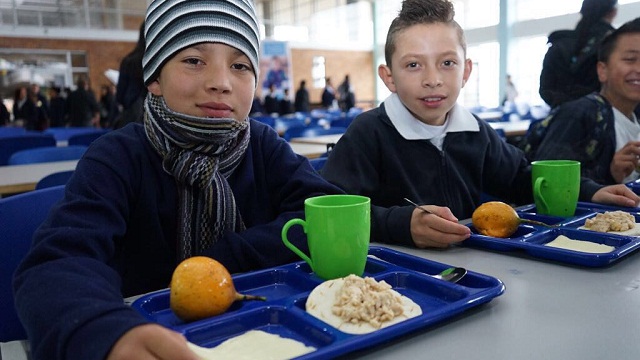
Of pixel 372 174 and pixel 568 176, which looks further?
pixel 372 174

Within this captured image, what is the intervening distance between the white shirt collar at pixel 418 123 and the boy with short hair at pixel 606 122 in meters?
0.57

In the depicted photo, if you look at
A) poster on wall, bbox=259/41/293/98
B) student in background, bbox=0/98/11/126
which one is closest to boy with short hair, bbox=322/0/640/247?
student in background, bbox=0/98/11/126

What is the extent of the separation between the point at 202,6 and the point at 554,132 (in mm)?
1572

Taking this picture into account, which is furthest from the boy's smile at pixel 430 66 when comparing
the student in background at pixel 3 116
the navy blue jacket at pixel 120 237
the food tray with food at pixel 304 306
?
the student in background at pixel 3 116

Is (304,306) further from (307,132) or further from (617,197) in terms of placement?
(307,132)

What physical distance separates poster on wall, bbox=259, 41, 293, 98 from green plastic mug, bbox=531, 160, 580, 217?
14.6m

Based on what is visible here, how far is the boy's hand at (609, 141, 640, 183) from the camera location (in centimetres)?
184

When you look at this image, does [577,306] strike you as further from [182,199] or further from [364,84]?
[364,84]

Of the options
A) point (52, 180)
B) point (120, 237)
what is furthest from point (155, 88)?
point (52, 180)

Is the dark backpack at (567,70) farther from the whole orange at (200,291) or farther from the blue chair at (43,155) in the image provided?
the blue chair at (43,155)

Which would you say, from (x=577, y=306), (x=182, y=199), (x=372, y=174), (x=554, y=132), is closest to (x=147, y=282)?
(x=182, y=199)

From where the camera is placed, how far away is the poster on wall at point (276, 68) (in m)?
15.5

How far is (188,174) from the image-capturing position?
109 centimetres

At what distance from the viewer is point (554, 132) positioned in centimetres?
209
